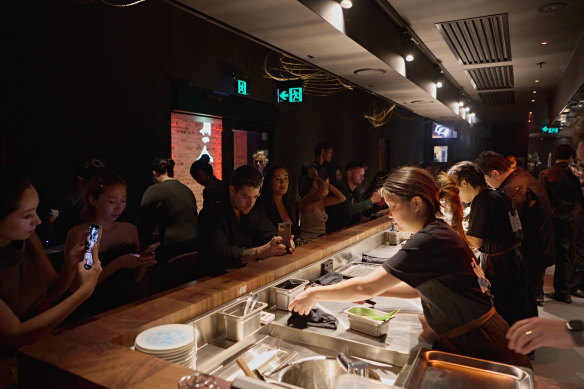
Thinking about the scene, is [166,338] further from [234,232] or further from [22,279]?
[234,232]

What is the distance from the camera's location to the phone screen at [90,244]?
1727mm

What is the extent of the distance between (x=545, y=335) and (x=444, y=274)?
1.20ft

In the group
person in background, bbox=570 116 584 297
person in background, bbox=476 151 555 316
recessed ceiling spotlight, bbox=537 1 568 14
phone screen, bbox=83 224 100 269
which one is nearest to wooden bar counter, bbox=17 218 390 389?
phone screen, bbox=83 224 100 269

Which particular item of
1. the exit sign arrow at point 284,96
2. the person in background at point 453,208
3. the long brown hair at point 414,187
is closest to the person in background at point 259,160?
the exit sign arrow at point 284,96

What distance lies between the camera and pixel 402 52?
4.05 meters

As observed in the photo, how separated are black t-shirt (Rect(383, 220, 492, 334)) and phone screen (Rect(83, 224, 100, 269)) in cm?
122

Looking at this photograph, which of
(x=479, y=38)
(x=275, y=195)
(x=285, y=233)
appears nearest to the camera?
(x=285, y=233)

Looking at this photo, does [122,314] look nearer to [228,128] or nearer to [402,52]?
[402,52]

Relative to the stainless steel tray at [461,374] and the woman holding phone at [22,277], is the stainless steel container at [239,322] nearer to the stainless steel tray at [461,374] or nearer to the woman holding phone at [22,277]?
the woman holding phone at [22,277]

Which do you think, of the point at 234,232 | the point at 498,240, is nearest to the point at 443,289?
the point at 234,232

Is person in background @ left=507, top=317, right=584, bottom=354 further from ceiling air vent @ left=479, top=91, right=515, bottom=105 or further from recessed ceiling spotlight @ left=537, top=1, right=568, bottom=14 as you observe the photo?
ceiling air vent @ left=479, top=91, right=515, bottom=105

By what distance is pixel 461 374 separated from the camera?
138cm

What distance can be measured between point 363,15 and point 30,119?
121 inches

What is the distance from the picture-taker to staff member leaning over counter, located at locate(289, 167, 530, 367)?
1.53 meters
